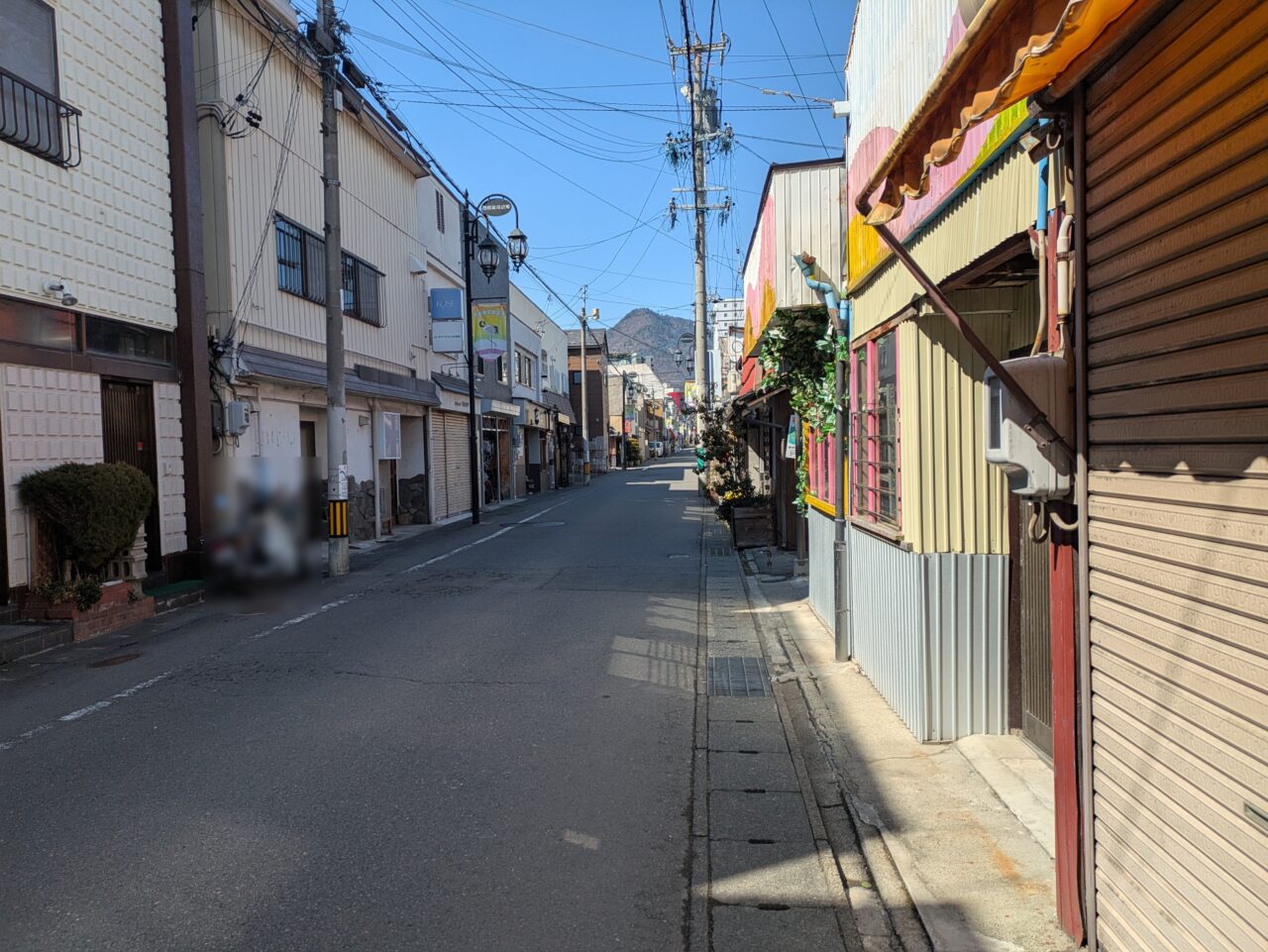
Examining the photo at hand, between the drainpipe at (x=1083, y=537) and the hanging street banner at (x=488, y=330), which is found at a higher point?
the hanging street banner at (x=488, y=330)

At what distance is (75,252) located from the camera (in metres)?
11.0

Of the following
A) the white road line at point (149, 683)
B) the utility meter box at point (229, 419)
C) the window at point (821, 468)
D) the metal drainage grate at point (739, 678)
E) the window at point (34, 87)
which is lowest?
the metal drainage grate at point (739, 678)

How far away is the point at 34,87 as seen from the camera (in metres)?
10.3

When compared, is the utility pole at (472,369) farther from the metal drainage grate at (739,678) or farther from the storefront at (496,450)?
the metal drainage grate at (739,678)

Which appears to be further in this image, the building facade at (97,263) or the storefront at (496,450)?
the storefront at (496,450)

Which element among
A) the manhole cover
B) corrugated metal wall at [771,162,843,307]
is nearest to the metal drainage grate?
corrugated metal wall at [771,162,843,307]

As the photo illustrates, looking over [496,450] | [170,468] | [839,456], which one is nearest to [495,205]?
[496,450]

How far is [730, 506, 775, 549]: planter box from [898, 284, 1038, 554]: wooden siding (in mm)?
10045

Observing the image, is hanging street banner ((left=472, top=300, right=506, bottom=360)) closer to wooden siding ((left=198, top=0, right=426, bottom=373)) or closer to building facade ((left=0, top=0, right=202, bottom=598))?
wooden siding ((left=198, top=0, right=426, bottom=373))

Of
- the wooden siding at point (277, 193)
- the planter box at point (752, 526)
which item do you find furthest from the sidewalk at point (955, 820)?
the wooden siding at point (277, 193)

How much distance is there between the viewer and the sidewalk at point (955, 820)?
3.58 metres

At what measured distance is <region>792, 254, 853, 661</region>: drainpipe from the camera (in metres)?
7.77

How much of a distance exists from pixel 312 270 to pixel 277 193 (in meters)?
1.75

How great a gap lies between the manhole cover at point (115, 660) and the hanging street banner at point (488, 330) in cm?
1869
